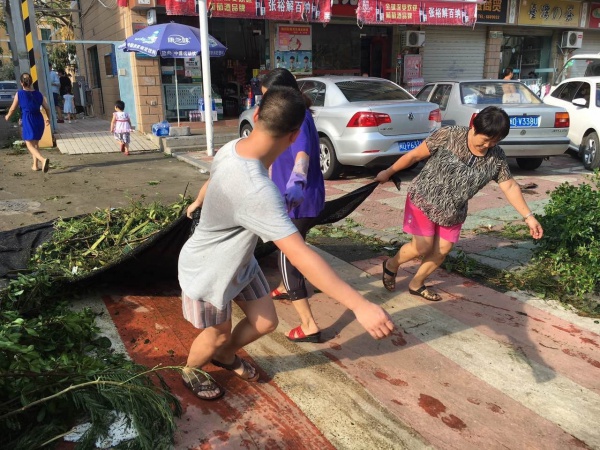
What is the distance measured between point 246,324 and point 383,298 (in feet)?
5.85

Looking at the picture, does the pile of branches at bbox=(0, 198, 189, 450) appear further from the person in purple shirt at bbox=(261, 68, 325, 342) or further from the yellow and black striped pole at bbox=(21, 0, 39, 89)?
the yellow and black striped pole at bbox=(21, 0, 39, 89)

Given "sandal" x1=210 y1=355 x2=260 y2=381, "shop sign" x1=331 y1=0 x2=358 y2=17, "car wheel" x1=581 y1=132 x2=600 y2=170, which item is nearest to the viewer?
"sandal" x1=210 y1=355 x2=260 y2=381

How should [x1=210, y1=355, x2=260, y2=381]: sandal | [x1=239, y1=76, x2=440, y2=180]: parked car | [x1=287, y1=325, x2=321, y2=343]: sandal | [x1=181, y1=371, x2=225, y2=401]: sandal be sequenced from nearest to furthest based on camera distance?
[x1=181, y1=371, x2=225, y2=401]: sandal → [x1=210, y1=355, x2=260, y2=381]: sandal → [x1=287, y1=325, x2=321, y2=343]: sandal → [x1=239, y1=76, x2=440, y2=180]: parked car

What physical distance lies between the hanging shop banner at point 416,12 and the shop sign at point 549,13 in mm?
3317

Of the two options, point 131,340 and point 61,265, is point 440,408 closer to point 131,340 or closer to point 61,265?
point 131,340

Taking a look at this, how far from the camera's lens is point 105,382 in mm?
2254

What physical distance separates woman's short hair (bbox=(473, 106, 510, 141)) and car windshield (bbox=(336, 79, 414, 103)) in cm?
508

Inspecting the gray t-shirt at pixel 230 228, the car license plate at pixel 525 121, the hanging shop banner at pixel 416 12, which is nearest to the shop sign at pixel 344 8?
the hanging shop banner at pixel 416 12

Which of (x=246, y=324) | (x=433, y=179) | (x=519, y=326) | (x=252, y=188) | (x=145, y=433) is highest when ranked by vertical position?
(x=252, y=188)

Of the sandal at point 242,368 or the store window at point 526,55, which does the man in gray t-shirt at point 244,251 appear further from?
the store window at point 526,55

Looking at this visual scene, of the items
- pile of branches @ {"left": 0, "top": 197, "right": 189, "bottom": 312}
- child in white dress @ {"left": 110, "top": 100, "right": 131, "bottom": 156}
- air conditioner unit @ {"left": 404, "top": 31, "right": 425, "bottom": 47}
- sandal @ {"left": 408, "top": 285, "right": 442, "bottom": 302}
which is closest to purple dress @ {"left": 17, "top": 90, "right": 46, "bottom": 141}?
child in white dress @ {"left": 110, "top": 100, "right": 131, "bottom": 156}

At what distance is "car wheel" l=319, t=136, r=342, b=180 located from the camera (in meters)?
8.35

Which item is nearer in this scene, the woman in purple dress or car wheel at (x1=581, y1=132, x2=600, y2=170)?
the woman in purple dress

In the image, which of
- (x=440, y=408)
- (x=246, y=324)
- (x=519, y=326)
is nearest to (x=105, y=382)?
(x=246, y=324)
